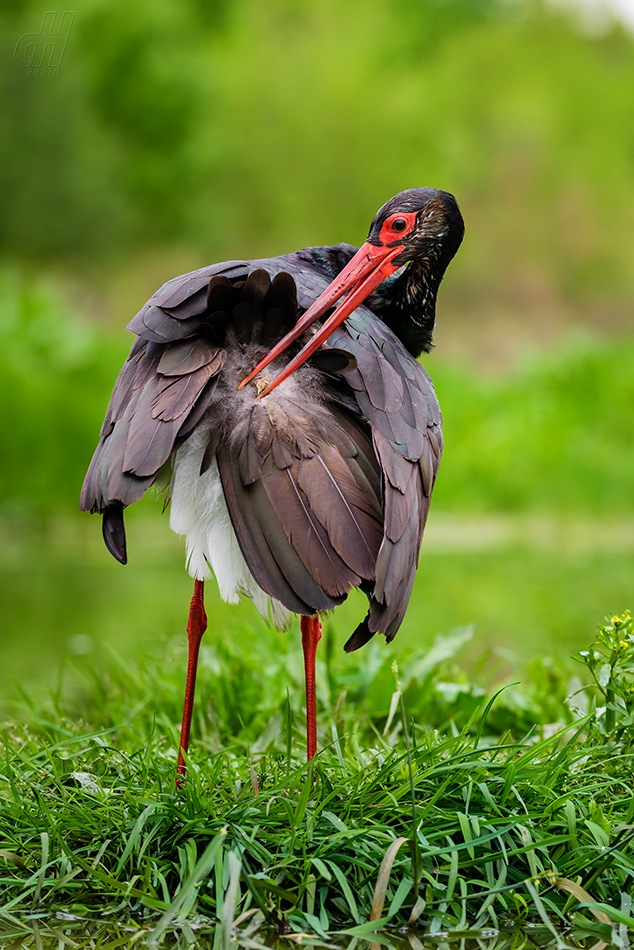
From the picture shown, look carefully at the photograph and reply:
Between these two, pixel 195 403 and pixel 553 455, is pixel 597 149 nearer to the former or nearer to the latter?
pixel 553 455

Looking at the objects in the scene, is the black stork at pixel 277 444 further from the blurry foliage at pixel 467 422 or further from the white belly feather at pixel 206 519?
the blurry foliage at pixel 467 422

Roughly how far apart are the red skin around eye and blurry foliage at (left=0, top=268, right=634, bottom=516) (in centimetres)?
447

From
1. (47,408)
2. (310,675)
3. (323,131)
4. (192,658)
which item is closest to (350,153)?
(323,131)

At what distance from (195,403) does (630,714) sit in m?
0.94

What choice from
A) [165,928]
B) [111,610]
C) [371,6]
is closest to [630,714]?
[165,928]

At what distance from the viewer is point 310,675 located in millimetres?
2131

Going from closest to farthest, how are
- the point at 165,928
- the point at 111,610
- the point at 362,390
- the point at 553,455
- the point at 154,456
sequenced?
the point at 165,928
the point at 154,456
the point at 362,390
the point at 111,610
the point at 553,455

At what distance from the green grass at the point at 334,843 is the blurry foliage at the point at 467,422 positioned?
188 inches

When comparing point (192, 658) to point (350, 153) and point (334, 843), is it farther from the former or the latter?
point (350, 153)

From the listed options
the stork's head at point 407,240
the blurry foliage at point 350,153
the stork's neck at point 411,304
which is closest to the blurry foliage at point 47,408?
the blurry foliage at point 350,153

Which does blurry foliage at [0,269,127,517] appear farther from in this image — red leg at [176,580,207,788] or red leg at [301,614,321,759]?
red leg at [301,614,321,759]

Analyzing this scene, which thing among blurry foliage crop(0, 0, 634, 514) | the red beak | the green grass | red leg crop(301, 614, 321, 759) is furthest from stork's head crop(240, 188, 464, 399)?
blurry foliage crop(0, 0, 634, 514)

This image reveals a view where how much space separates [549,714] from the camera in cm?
277

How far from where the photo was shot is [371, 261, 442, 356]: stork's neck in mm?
2439
